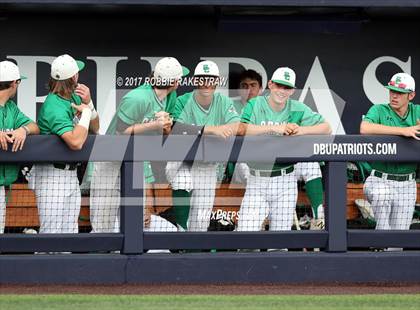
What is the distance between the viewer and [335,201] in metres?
7.74

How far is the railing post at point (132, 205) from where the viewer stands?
7.59 metres

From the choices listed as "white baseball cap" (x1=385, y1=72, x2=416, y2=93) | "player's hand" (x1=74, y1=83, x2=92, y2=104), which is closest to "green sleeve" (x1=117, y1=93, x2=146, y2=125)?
"player's hand" (x1=74, y1=83, x2=92, y2=104)

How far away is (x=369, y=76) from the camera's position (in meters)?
10.0

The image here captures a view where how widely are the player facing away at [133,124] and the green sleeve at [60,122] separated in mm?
344

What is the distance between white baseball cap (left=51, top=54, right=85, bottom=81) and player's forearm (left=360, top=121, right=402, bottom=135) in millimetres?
2086

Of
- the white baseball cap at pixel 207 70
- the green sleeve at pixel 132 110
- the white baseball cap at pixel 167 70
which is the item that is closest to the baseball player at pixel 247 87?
the white baseball cap at pixel 207 70

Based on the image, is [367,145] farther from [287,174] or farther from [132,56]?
[132,56]

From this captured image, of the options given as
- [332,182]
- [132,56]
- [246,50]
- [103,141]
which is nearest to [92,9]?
[132,56]

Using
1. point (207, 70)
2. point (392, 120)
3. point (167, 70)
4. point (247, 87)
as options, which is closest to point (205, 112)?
point (207, 70)

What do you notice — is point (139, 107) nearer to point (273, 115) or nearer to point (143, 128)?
point (143, 128)

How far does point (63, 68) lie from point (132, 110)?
2.11ft

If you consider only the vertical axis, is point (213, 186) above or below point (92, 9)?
below
